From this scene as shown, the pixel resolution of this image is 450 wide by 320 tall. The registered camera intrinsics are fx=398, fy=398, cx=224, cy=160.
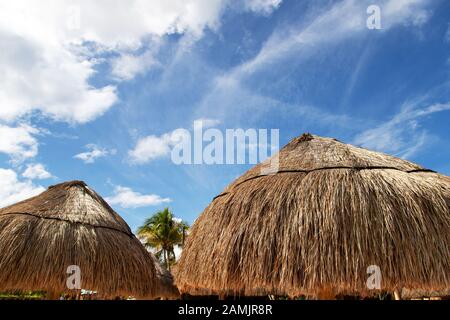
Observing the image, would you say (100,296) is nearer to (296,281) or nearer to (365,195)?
(296,281)

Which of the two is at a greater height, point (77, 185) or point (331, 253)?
point (77, 185)

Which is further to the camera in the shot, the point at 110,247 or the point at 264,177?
the point at 110,247

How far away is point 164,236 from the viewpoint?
75.8 feet

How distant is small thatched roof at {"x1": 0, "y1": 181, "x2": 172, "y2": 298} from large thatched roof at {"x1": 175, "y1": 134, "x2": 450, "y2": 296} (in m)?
1.93

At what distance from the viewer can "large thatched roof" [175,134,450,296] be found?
3342mm

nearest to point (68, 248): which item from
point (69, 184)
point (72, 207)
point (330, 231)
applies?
point (72, 207)

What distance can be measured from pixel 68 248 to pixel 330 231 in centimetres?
375

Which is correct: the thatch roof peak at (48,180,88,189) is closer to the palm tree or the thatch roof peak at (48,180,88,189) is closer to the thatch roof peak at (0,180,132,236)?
the thatch roof peak at (0,180,132,236)

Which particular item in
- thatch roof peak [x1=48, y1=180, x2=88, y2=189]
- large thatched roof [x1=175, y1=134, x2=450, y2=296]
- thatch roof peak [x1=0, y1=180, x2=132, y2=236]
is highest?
thatch roof peak [x1=48, y1=180, x2=88, y2=189]

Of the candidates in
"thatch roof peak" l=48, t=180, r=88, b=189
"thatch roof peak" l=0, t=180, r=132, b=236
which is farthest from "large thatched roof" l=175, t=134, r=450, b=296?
"thatch roof peak" l=48, t=180, r=88, b=189

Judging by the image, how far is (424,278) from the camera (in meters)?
3.35

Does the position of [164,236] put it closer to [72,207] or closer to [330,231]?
[72,207]
